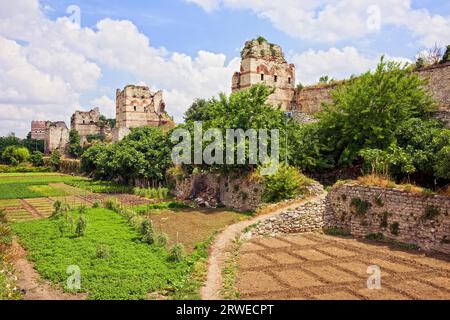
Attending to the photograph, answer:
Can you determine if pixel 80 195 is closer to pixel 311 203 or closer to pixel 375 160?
pixel 311 203

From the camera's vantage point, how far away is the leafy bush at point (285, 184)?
18.2 m

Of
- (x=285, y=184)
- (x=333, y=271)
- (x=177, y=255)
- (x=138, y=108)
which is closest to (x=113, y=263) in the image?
(x=177, y=255)

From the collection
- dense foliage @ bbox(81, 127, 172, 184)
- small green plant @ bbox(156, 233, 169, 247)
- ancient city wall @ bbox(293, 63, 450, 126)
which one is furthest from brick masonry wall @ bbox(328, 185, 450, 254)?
dense foliage @ bbox(81, 127, 172, 184)

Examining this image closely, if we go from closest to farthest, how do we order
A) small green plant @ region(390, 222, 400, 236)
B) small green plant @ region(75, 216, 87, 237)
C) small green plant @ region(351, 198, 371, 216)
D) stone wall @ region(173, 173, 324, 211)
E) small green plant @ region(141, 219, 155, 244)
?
1. small green plant @ region(141, 219, 155, 244)
2. small green plant @ region(390, 222, 400, 236)
3. small green plant @ region(75, 216, 87, 237)
4. small green plant @ region(351, 198, 371, 216)
5. stone wall @ region(173, 173, 324, 211)

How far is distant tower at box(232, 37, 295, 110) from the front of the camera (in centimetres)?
3000

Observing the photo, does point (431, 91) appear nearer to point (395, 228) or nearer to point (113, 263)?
point (395, 228)

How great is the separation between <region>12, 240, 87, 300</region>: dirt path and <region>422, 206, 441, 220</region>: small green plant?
11059 mm

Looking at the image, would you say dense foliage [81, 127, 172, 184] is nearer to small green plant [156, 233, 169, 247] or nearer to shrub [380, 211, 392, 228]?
small green plant [156, 233, 169, 247]

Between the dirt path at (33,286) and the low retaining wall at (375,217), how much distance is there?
7755mm

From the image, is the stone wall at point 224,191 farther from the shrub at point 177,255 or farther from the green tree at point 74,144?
the green tree at point 74,144

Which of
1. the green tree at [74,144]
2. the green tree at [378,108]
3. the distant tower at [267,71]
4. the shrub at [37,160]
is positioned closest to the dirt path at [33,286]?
the green tree at [378,108]

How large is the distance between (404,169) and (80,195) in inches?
901

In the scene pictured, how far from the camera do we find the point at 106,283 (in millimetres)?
9703
